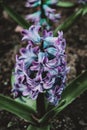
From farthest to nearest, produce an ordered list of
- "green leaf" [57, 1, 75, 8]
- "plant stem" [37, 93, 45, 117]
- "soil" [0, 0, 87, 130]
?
"green leaf" [57, 1, 75, 8], "soil" [0, 0, 87, 130], "plant stem" [37, 93, 45, 117]

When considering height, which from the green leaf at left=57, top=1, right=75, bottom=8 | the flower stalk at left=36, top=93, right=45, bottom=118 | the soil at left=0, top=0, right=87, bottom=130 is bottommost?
the soil at left=0, top=0, right=87, bottom=130

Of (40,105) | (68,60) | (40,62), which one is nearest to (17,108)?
(40,105)

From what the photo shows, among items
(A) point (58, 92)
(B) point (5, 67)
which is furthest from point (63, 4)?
(A) point (58, 92)

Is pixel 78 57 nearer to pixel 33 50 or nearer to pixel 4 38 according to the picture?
pixel 4 38

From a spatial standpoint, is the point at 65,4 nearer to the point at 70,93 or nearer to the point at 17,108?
the point at 70,93

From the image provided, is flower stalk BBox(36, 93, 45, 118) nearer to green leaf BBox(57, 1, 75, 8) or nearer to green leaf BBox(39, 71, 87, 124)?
green leaf BBox(39, 71, 87, 124)

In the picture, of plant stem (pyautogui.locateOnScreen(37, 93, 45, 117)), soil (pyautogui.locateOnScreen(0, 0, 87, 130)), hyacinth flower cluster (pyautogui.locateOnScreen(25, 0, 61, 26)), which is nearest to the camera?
plant stem (pyautogui.locateOnScreen(37, 93, 45, 117))

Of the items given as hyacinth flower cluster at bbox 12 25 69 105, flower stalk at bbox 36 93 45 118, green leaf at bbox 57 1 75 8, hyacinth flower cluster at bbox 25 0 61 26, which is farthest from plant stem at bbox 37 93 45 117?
green leaf at bbox 57 1 75 8

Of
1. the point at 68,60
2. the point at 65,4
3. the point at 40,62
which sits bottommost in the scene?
the point at 68,60
